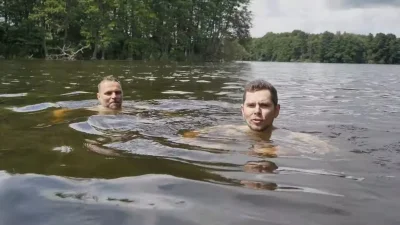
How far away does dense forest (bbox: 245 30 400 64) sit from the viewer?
94.1 meters

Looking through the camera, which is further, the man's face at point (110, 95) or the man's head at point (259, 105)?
the man's face at point (110, 95)

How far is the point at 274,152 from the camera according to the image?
13.6ft

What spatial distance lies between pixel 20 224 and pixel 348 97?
32.7ft

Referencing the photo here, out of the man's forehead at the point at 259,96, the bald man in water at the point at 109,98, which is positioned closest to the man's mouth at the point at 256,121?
the man's forehead at the point at 259,96

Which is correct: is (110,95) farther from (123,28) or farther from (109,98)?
(123,28)

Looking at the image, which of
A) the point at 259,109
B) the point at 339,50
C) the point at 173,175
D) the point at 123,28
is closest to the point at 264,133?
the point at 259,109

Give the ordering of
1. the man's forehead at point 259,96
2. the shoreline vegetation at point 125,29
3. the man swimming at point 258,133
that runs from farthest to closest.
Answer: the shoreline vegetation at point 125,29 → the man's forehead at point 259,96 → the man swimming at point 258,133

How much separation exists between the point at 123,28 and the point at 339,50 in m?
71.2

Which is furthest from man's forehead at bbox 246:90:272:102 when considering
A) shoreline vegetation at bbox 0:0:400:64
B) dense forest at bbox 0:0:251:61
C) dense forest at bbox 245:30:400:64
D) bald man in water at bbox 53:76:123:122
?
dense forest at bbox 245:30:400:64

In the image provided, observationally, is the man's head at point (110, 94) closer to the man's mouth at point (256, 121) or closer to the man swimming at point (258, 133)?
the man swimming at point (258, 133)

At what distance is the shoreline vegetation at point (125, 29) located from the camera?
38.1 m

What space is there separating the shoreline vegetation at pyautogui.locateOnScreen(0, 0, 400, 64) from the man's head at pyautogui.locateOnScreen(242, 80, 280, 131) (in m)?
32.0

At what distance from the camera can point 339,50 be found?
102125 millimetres

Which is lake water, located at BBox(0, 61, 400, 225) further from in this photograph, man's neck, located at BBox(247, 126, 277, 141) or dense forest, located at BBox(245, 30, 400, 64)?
dense forest, located at BBox(245, 30, 400, 64)
